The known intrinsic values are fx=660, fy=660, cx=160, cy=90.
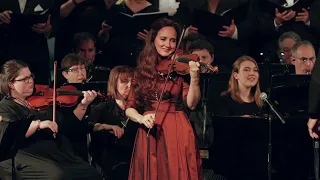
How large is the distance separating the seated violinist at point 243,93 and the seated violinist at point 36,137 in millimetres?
1405

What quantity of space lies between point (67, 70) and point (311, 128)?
2.88m

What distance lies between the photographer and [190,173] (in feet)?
15.4

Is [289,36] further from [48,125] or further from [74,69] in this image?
[48,125]

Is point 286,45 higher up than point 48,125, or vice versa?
point 286,45

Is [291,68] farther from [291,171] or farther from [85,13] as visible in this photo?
[85,13]

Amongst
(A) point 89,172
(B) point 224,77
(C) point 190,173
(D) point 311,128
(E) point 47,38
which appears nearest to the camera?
(D) point 311,128

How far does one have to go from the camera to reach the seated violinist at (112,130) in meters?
6.14

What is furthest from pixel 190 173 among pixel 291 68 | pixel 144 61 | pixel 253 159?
pixel 291 68

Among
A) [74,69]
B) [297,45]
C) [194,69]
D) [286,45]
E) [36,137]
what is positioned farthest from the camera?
[286,45]

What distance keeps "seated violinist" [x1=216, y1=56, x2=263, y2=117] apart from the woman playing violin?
163 cm

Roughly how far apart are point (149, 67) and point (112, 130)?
1398mm

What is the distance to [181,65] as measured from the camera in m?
4.71

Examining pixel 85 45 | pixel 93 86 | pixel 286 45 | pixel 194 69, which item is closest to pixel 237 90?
pixel 286 45

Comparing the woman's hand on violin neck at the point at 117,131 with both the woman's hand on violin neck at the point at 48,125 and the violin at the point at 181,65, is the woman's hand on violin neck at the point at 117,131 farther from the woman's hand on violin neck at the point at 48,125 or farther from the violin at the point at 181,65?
the violin at the point at 181,65
